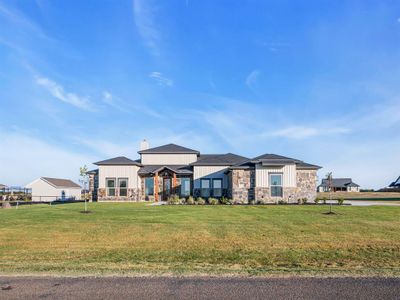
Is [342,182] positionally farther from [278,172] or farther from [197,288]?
[197,288]

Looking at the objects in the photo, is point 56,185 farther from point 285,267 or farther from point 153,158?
point 285,267

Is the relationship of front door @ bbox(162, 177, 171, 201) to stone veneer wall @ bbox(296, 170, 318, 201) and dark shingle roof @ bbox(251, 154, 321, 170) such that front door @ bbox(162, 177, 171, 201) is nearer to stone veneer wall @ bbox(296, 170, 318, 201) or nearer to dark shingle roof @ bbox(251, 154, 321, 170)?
dark shingle roof @ bbox(251, 154, 321, 170)

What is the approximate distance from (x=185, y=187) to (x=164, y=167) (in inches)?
115

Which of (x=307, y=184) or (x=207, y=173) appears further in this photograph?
(x=207, y=173)

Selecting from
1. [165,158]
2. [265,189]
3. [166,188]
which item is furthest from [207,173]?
[265,189]

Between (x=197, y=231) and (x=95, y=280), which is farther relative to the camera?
(x=197, y=231)

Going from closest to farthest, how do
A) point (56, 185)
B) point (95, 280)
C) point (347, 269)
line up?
point (95, 280), point (347, 269), point (56, 185)

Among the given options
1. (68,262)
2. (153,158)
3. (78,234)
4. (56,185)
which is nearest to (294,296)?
(68,262)

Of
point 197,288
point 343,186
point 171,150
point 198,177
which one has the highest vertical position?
point 171,150

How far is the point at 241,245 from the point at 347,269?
10.9ft

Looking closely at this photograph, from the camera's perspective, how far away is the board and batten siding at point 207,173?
33.3 m

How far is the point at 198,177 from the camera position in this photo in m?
33.3

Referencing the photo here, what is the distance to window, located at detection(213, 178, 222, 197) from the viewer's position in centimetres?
3309

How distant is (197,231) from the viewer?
39.5ft
